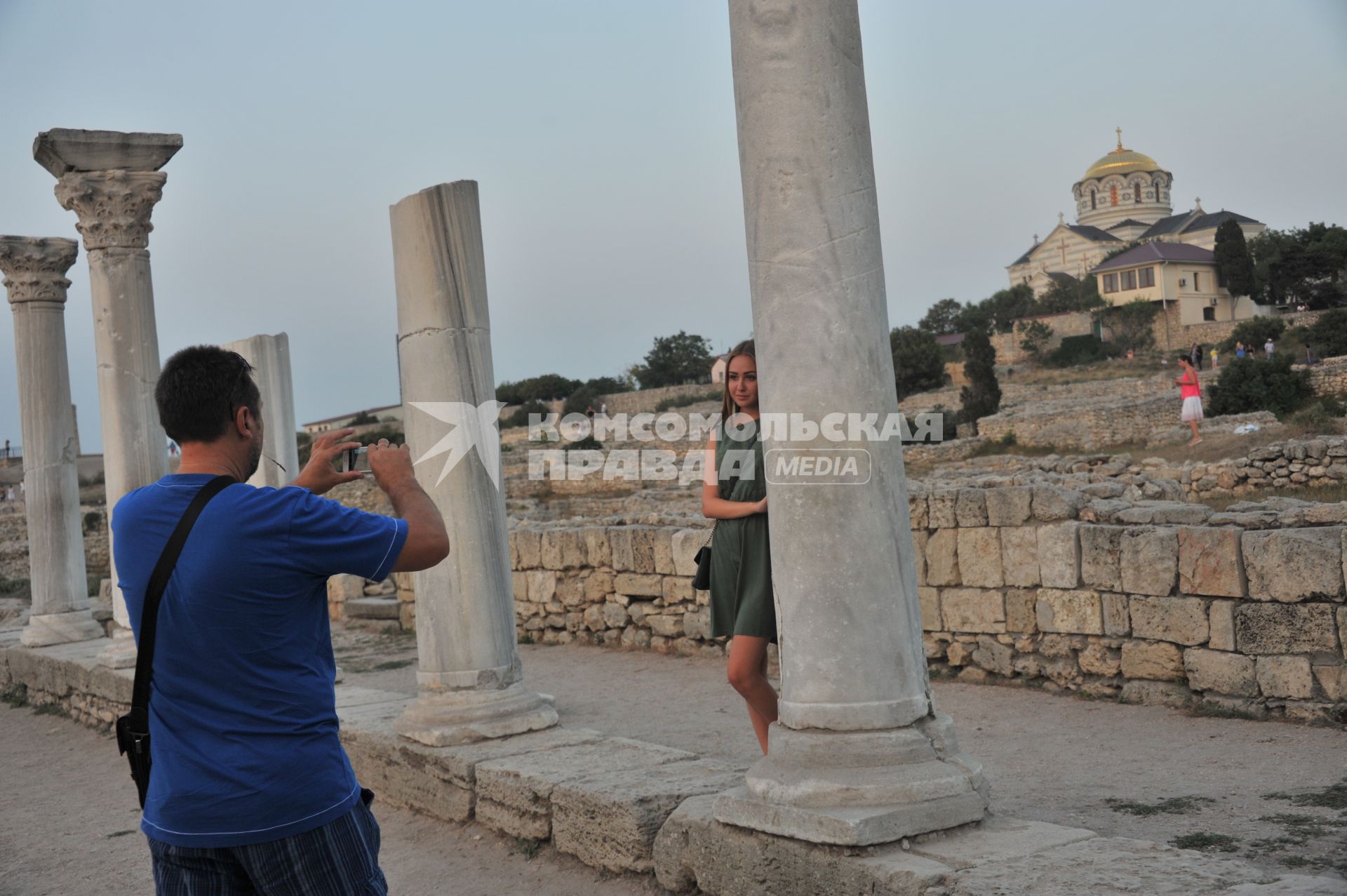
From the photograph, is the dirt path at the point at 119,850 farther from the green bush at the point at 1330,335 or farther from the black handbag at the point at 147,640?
the green bush at the point at 1330,335

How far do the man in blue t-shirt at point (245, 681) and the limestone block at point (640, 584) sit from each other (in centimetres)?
772

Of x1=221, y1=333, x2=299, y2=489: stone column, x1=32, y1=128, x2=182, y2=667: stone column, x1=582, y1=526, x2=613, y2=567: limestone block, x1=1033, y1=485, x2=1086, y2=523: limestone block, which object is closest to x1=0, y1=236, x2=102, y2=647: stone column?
x1=221, y1=333, x2=299, y2=489: stone column

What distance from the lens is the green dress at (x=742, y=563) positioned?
4211mm

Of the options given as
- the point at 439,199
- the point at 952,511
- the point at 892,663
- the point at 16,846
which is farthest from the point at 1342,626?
the point at 16,846

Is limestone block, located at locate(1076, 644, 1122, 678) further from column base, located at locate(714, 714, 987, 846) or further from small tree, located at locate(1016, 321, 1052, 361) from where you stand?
small tree, located at locate(1016, 321, 1052, 361)

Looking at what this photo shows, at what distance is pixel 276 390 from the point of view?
37.3 ft

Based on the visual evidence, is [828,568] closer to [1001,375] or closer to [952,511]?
[952,511]

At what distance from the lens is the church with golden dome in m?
87.7

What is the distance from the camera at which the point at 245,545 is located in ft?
8.16

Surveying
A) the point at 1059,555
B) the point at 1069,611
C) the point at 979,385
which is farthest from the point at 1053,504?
the point at 979,385

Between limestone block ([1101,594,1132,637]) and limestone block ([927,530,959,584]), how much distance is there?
115 centimetres

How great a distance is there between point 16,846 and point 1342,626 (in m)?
7.03

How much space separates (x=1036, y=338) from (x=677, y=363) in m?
18.5

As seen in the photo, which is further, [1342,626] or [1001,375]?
[1001,375]
